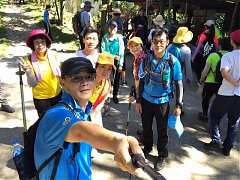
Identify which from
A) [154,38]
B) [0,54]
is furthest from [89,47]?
[0,54]

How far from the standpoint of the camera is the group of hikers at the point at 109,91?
5.98ft

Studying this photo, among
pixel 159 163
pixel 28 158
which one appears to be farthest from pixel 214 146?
pixel 28 158

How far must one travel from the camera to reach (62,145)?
6.15 feet

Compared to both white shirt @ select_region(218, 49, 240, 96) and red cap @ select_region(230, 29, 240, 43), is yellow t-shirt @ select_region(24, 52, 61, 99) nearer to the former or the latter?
white shirt @ select_region(218, 49, 240, 96)

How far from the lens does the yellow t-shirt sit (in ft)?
16.1

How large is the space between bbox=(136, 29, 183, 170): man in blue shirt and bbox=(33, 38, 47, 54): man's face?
1.26m

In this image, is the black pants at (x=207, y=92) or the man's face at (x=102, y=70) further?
the black pants at (x=207, y=92)

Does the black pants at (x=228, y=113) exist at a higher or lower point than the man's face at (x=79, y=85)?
lower

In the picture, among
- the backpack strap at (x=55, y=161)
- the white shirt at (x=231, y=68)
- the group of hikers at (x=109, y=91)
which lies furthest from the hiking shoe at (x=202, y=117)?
the backpack strap at (x=55, y=161)

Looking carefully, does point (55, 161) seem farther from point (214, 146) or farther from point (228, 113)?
point (214, 146)

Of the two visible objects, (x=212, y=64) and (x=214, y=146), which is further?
(x=212, y=64)

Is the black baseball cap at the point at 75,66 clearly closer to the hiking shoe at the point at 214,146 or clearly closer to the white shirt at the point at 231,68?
the white shirt at the point at 231,68

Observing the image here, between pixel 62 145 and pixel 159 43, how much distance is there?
3.01 m

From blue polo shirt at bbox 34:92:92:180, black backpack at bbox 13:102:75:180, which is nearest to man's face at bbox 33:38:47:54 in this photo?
black backpack at bbox 13:102:75:180
